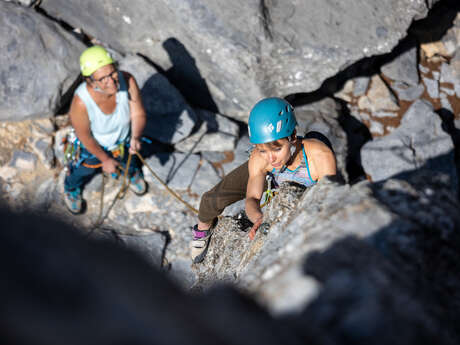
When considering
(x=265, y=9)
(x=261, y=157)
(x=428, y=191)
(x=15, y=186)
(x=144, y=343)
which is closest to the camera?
(x=144, y=343)

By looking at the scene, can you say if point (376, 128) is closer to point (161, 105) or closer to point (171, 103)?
point (171, 103)

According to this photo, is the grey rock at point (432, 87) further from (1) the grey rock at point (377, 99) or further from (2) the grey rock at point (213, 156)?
(2) the grey rock at point (213, 156)

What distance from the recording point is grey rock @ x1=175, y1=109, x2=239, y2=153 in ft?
22.1

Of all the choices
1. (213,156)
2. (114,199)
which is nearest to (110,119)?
(114,199)

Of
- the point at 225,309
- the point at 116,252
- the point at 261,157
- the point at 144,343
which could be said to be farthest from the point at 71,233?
the point at 261,157

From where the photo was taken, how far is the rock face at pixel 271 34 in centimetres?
579

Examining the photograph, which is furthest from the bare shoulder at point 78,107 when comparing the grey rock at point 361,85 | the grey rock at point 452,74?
the grey rock at point 452,74

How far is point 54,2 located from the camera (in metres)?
6.77

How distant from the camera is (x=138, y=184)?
6301mm

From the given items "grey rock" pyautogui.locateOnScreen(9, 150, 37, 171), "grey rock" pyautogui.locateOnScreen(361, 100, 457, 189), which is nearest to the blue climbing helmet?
"grey rock" pyautogui.locateOnScreen(361, 100, 457, 189)

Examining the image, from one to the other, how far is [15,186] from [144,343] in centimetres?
627

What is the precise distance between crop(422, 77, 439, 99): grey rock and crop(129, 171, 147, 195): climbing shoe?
6023mm

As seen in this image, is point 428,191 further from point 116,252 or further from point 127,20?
point 127,20

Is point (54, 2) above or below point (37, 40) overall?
above
